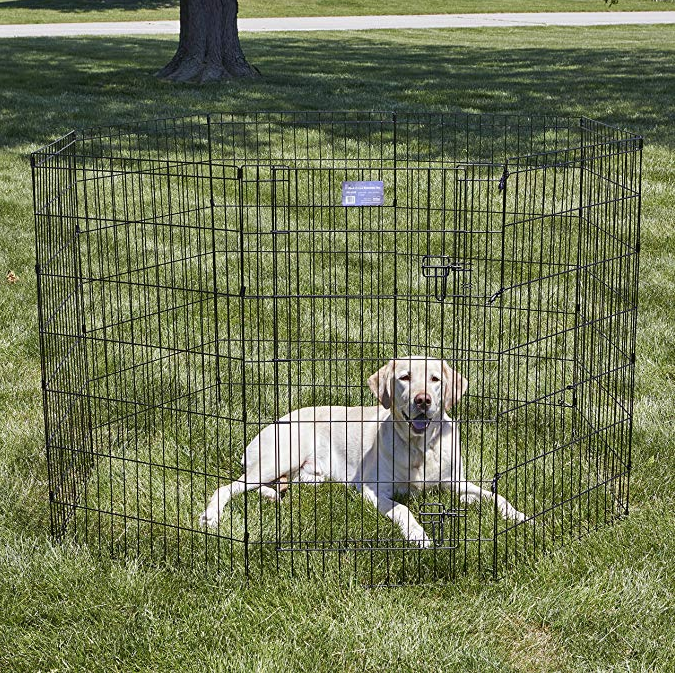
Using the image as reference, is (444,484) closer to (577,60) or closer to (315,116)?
(315,116)

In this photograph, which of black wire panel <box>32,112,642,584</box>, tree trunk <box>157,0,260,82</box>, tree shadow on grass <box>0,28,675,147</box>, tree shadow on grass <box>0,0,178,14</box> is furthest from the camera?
tree shadow on grass <box>0,0,178,14</box>

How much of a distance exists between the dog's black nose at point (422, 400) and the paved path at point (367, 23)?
82.3 feet

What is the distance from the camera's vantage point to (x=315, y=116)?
14266 mm

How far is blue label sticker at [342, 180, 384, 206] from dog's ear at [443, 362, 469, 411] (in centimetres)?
83

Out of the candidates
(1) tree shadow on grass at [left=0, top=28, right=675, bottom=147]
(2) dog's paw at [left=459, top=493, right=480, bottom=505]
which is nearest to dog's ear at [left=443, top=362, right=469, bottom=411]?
(2) dog's paw at [left=459, top=493, right=480, bottom=505]

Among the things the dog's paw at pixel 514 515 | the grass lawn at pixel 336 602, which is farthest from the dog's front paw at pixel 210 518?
the dog's paw at pixel 514 515

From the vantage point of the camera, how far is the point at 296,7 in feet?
123

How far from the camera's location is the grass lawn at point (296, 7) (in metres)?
35.6

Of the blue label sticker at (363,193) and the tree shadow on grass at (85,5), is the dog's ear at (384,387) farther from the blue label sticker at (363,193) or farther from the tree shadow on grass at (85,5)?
the tree shadow on grass at (85,5)

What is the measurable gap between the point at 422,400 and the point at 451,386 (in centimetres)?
23

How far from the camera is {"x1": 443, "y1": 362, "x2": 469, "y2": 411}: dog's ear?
4680mm

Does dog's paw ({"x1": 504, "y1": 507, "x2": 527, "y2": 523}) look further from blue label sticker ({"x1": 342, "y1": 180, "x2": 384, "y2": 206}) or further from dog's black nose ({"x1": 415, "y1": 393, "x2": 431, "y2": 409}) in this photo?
blue label sticker ({"x1": 342, "y1": 180, "x2": 384, "y2": 206})

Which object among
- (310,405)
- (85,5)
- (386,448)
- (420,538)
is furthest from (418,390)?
(85,5)

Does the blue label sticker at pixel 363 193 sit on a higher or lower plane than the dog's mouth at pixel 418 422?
higher
